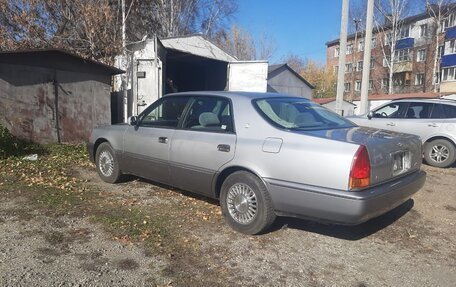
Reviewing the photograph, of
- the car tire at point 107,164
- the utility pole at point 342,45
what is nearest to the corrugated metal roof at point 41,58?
the car tire at point 107,164

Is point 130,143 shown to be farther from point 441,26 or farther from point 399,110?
point 441,26

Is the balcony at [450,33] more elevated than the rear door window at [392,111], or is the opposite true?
the balcony at [450,33]

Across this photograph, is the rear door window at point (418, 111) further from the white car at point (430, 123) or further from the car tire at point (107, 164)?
the car tire at point (107, 164)

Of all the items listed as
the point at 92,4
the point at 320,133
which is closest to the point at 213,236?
the point at 320,133

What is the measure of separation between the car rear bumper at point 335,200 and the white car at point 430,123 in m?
5.51

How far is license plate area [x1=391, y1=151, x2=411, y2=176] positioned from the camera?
12.7 ft

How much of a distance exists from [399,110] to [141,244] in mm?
7791

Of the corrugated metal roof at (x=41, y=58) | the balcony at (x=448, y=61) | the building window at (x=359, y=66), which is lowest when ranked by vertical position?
the corrugated metal roof at (x=41, y=58)

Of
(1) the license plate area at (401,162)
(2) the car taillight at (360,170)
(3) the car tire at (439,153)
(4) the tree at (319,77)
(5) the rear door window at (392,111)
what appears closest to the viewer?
(2) the car taillight at (360,170)

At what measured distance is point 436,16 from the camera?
3969 cm

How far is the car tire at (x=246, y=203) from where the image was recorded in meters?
3.94

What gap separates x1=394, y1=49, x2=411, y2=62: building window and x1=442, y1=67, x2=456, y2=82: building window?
5.40 m

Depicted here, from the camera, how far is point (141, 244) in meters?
3.86

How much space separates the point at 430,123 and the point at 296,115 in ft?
19.2
